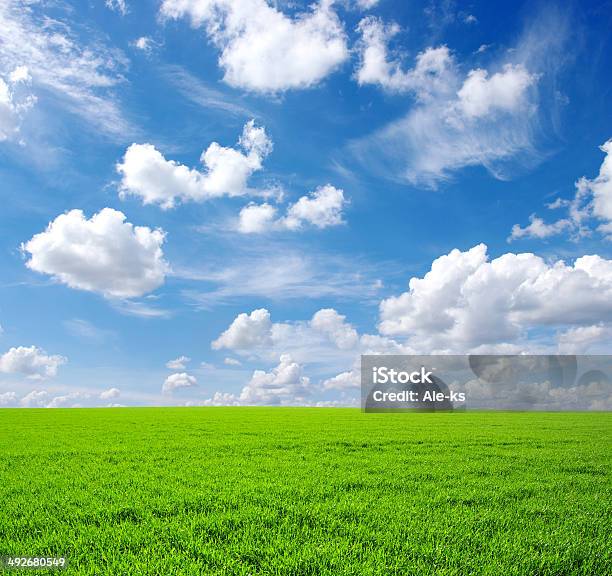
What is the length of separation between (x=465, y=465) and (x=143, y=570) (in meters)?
9.94

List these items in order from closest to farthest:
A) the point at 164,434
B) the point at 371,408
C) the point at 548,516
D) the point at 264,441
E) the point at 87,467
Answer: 1. the point at 548,516
2. the point at 87,467
3. the point at 264,441
4. the point at 164,434
5. the point at 371,408

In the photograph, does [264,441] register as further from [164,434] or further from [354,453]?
[164,434]

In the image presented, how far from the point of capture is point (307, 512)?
7816 millimetres

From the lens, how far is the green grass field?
6070 millimetres

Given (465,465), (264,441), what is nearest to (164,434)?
(264,441)

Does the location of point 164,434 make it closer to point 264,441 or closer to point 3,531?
point 264,441

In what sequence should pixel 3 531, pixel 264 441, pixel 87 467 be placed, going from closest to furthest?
pixel 3 531 < pixel 87 467 < pixel 264 441

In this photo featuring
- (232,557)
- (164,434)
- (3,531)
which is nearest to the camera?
(232,557)

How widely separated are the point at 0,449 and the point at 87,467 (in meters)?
6.44

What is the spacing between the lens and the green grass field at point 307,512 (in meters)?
6.07

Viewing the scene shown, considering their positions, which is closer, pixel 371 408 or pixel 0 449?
pixel 0 449

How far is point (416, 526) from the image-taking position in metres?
7.23

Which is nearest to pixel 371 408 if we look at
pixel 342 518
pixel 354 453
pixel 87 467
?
pixel 354 453

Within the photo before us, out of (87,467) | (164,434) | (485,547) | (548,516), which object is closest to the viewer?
(485,547)
